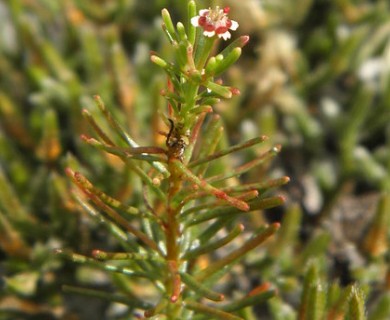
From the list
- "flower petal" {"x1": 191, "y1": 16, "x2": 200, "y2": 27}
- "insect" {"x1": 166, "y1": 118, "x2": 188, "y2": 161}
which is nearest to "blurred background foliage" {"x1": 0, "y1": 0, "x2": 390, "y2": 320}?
"insect" {"x1": 166, "y1": 118, "x2": 188, "y2": 161}

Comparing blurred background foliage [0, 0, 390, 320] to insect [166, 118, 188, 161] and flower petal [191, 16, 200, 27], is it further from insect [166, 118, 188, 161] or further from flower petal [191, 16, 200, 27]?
flower petal [191, 16, 200, 27]

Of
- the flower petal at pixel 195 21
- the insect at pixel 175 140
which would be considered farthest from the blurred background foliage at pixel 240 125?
the flower petal at pixel 195 21

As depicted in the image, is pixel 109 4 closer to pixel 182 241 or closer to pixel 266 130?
pixel 266 130

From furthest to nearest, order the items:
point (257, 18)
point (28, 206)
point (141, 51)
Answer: point (257, 18) < point (141, 51) < point (28, 206)

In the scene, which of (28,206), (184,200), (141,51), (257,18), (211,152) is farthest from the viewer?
(257,18)

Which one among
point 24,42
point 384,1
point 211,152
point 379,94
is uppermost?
point 384,1

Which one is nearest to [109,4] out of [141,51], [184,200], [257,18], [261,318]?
[141,51]

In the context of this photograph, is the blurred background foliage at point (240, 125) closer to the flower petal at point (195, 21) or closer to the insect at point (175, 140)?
the insect at point (175, 140)

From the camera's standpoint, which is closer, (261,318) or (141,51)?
(261,318)
